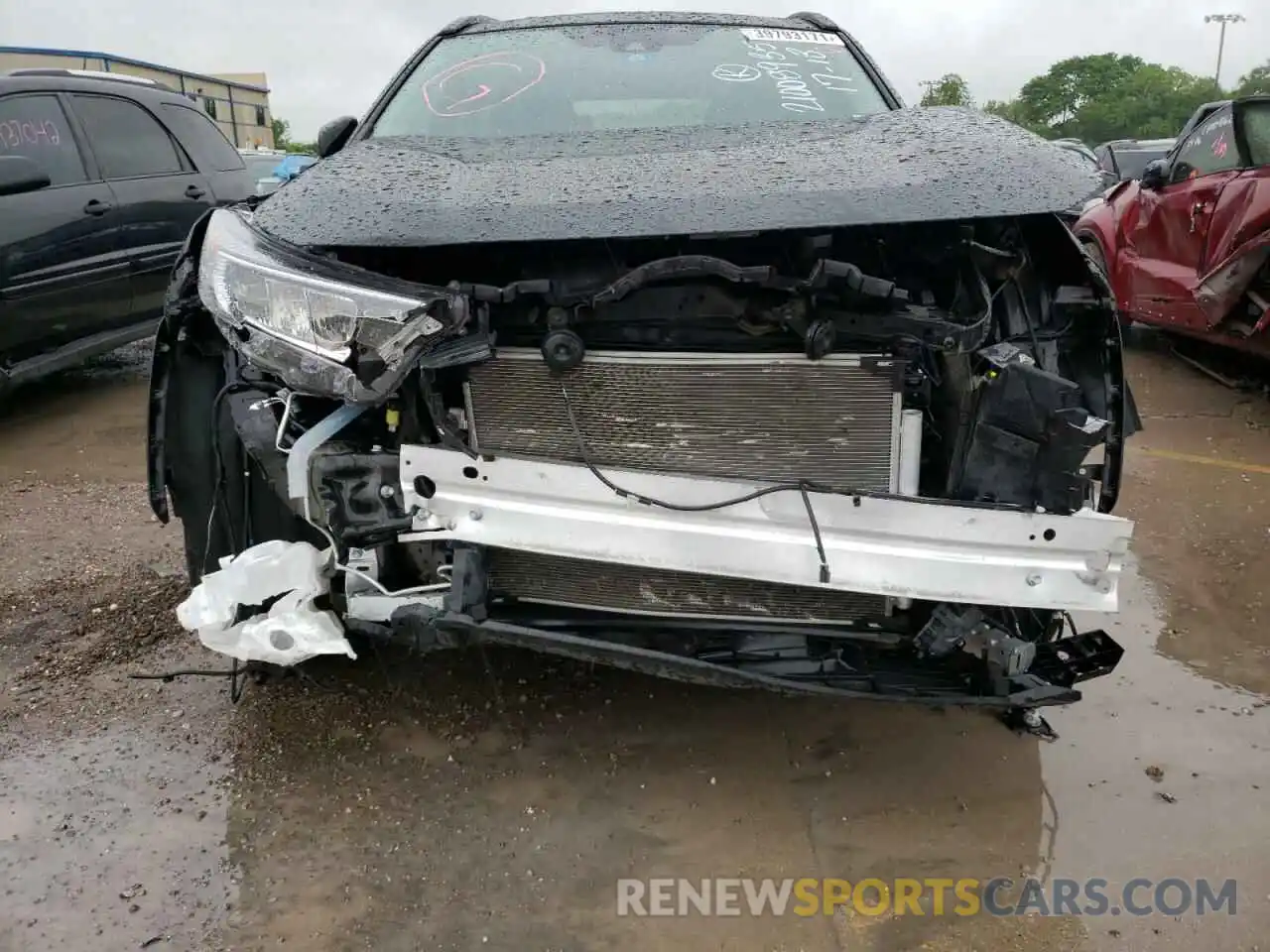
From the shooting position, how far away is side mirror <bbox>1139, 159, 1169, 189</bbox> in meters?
6.20

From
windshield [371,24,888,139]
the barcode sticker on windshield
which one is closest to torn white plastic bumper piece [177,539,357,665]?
windshield [371,24,888,139]

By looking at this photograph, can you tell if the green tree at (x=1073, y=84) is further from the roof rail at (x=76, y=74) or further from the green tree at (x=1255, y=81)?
the roof rail at (x=76, y=74)

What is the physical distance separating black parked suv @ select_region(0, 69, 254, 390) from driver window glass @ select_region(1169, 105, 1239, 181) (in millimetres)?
5628

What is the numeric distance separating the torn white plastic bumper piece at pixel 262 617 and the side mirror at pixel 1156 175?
20.0ft

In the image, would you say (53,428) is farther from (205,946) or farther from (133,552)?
(205,946)

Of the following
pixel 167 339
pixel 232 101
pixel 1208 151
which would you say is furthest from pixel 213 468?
pixel 232 101

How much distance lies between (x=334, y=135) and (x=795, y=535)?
2319 millimetres

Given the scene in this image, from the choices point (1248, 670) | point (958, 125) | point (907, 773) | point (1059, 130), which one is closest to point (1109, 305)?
point (958, 125)

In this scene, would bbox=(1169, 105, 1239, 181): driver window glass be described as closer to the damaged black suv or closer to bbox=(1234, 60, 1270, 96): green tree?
the damaged black suv

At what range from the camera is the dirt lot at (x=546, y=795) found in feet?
6.54

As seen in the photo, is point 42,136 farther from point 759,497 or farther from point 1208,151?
point 1208,151

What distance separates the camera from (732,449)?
81.9 inches

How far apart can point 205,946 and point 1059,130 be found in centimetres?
6464

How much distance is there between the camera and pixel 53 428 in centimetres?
519
